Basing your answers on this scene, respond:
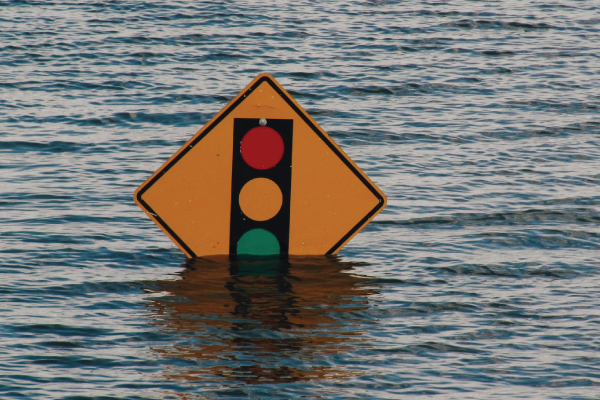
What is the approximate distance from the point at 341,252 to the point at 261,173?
4.47ft

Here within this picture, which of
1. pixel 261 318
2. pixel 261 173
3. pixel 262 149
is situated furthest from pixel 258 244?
pixel 261 318

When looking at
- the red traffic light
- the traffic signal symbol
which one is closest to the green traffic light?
the traffic signal symbol

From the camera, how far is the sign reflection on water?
5.66 m

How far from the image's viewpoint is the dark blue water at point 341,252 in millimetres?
5637

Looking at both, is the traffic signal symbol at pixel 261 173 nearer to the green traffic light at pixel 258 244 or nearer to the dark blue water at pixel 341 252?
the green traffic light at pixel 258 244

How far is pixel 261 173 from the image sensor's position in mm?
7180

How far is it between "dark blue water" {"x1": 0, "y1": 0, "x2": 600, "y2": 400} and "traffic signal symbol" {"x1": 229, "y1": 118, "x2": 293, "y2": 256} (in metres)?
0.45

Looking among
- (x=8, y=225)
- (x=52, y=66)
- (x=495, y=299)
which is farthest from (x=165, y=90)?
(x=495, y=299)

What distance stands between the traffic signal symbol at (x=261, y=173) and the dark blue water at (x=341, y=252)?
0.45 metres

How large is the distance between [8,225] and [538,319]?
4.87 metres

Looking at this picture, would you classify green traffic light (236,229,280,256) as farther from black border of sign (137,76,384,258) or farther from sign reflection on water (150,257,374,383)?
black border of sign (137,76,384,258)

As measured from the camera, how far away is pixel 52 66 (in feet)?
58.5

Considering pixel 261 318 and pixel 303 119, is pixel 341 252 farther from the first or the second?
pixel 261 318

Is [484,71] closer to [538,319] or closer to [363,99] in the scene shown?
[363,99]
